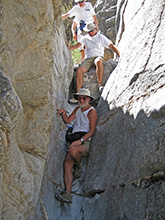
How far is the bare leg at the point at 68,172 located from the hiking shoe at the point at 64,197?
0.39ft

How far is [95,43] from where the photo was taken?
24.7 feet

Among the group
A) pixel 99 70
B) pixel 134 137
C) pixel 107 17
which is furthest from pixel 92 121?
pixel 107 17

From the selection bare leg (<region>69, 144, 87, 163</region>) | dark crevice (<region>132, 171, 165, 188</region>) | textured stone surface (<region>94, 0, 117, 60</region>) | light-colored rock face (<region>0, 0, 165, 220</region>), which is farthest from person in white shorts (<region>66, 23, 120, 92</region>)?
textured stone surface (<region>94, 0, 117, 60</region>)

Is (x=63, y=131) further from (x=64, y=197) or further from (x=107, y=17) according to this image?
(x=107, y=17)

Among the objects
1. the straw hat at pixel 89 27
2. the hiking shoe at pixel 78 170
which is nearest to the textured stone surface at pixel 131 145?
the hiking shoe at pixel 78 170

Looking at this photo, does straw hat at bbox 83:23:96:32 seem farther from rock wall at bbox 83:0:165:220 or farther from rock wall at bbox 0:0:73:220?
rock wall at bbox 0:0:73:220

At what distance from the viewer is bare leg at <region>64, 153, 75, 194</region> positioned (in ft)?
16.2

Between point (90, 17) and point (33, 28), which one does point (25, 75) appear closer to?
point (33, 28)

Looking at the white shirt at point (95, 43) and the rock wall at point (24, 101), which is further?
the white shirt at point (95, 43)

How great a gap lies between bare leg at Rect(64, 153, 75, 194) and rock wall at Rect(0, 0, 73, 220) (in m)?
0.95

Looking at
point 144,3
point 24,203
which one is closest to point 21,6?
point 24,203

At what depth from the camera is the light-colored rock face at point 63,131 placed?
3.28m

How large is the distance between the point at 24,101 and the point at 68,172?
1807 millimetres

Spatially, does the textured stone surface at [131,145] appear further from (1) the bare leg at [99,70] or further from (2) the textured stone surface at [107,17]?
(2) the textured stone surface at [107,17]
